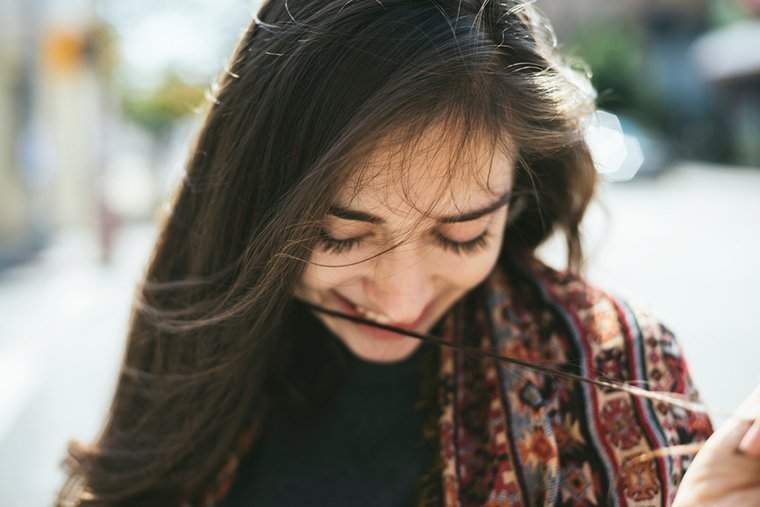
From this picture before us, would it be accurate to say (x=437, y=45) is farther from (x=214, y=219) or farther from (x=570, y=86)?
(x=214, y=219)

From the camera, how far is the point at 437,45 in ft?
3.86

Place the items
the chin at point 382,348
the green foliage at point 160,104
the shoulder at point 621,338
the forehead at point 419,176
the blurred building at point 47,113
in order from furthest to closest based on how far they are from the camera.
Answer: the green foliage at point 160,104 < the blurred building at point 47,113 < the chin at point 382,348 < the shoulder at point 621,338 < the forehead at point 419,176

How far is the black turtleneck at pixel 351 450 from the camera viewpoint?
1.44 m

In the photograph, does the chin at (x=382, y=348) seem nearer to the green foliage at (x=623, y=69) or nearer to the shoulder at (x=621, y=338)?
the shoulder at (x=621, y=338)

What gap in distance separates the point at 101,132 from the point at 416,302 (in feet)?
30.9

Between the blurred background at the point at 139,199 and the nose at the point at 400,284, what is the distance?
410 millimetres

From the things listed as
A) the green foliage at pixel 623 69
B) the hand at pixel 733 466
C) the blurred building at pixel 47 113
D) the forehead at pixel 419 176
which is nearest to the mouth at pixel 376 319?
the forehead at pixel 419 176

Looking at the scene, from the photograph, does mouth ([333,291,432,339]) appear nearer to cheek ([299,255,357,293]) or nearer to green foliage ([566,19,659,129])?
cheek ([299,255,357,293])

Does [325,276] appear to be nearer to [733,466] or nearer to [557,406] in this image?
[557,406]

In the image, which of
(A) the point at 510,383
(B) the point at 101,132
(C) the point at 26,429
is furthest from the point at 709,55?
(A) the point at 510,383

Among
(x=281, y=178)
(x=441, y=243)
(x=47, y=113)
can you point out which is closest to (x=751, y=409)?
(x=441, y=243)

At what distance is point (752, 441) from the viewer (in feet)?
3.10

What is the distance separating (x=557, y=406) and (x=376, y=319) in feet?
1.07

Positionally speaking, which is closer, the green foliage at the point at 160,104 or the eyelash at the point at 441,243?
the eyelash at the point at 441,243
